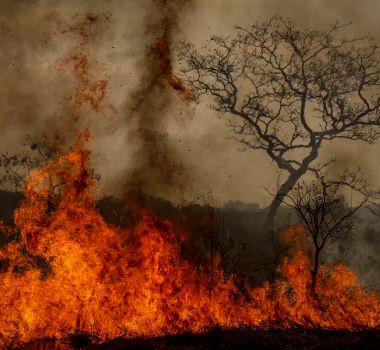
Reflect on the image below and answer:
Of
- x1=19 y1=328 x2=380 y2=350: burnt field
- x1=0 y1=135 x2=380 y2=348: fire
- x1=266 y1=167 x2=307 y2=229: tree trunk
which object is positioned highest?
x1=266 y1=167 x2=307 y2=229: tree trunk

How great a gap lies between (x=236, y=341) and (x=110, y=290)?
4105 mm

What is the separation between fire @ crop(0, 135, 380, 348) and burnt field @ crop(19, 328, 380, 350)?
60 cm

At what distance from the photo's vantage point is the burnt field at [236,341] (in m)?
10.5

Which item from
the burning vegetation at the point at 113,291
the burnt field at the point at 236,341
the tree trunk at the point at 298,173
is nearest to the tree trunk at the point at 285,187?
the tree trunk at the point at 298,173

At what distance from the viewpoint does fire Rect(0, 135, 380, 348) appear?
Answer: 41.0 feet

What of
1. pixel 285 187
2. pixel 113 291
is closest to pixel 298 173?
pixel 285 187

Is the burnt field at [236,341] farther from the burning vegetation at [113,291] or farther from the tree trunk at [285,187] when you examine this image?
the tree trunk at [285,187]

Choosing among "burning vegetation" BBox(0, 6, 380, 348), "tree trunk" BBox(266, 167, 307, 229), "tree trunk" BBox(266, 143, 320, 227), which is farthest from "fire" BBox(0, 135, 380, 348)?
"tree trunk" BBox(266, 143, 320, 227)

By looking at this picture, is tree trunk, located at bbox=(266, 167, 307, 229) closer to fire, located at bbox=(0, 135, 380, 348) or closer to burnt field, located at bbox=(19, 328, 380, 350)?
fire, located at bbox=(0, 135, 380, 348)

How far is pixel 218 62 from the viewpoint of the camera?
72.7ft

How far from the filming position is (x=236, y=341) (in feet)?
35.6

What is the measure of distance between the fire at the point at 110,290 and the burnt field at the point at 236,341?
1.95 feet

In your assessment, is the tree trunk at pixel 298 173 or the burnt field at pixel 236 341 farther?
the tree trunk at pixel 298 173

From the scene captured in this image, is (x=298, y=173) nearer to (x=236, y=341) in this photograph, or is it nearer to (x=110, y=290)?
(x=110, y=290)
